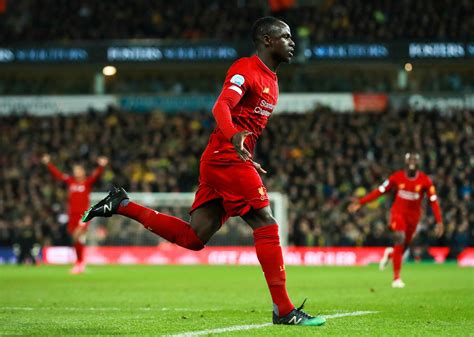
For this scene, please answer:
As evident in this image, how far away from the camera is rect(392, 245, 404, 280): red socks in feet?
54.8

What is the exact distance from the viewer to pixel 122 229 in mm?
32125

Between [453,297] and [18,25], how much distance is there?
3266cm

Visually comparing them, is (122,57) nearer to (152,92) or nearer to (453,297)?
(152,92)

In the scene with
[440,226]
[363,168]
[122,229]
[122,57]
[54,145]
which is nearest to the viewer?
[440,226]

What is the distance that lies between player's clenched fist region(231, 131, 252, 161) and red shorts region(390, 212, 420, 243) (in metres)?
9.98

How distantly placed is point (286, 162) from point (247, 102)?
27085mm

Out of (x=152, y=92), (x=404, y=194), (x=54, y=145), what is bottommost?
(x=404, y=194)

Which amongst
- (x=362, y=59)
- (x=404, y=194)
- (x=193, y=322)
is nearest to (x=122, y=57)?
(x=362, y=59)

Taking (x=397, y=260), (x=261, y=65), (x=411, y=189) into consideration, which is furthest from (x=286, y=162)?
(x=261, y=65)

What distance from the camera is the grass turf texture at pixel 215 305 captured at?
8320 mm

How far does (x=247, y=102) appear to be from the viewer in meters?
8.50

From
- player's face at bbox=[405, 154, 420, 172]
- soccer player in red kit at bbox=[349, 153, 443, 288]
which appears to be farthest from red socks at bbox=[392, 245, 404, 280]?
player's face at bbox=[405, 154, 420, 172]

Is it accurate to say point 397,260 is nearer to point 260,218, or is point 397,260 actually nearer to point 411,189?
point 411,189

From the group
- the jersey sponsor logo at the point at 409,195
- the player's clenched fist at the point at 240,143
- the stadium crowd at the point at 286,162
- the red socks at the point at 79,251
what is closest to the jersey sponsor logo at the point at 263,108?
the player's clenched fist at the point at 240,143
